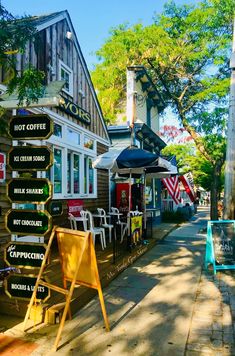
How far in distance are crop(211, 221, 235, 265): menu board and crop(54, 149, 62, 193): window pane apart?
13.3ft

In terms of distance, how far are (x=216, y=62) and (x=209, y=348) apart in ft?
50.4

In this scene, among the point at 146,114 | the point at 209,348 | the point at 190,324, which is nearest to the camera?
the point at 209,348

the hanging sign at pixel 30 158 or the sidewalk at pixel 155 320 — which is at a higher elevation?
the hanging sign at pixel 30 158

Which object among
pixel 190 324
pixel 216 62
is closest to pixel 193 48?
pixel 216 62

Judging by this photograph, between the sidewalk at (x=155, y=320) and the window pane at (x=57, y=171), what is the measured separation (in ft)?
10.0

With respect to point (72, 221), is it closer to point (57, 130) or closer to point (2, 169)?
point (57, 130)

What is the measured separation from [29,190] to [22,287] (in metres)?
1.26

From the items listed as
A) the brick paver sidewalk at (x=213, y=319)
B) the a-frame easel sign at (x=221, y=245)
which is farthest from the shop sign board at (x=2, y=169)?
the a-frame easel sign at (x=221, y=245)

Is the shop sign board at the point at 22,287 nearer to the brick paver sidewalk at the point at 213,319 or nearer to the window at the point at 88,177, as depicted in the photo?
the brick paver sidewalk at the point at 213,319

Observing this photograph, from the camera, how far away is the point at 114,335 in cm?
371

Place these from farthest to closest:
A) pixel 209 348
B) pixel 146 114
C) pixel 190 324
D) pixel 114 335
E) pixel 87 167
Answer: pixel 146 114, pixel 87 167, pixel 190 324, pixel 114 335, pixel 209 348

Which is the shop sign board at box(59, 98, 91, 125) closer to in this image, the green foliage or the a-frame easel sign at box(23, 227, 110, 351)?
the a-frame easel sign at box(23, 227, 110, 351)

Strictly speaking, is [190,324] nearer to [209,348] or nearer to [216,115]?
[209,348]

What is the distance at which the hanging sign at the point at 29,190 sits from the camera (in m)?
4.13
